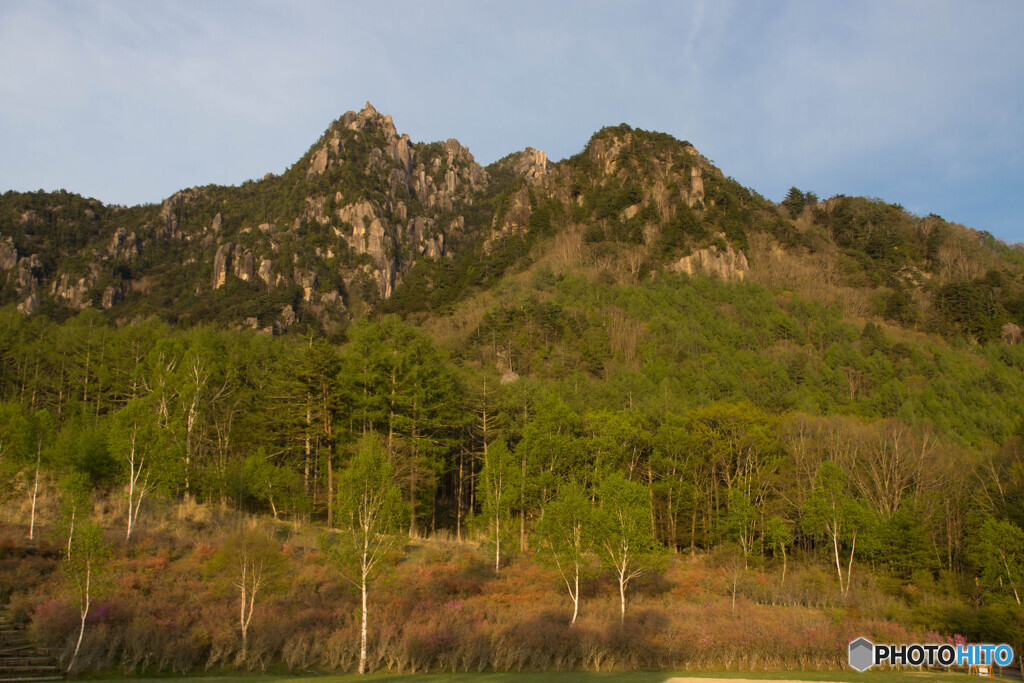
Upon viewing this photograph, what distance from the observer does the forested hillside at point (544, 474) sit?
20203 mm

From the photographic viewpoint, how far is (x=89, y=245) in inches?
6368

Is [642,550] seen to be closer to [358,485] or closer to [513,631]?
[513,631]

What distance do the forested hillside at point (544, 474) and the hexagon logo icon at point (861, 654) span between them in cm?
50

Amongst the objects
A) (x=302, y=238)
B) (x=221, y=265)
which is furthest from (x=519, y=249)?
(x=221, y=265)

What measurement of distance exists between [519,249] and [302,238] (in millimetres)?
82521

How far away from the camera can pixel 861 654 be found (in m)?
20.3

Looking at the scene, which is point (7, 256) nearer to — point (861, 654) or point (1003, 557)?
point (861, 654)

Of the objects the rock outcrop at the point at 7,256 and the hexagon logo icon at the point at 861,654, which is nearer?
the hexagon logo icon at the point at 861,654

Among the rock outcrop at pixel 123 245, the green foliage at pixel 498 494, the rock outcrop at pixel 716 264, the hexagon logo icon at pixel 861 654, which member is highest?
the rock outcrop at pixel 123 245

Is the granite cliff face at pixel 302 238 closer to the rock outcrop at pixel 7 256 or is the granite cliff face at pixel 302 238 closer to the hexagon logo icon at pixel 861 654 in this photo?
the rock outcrop at pixel 7 256

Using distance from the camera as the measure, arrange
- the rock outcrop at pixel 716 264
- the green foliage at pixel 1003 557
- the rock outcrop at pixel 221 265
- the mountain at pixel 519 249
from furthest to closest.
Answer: the rock outcrop at pixel 221 265 < the mountain at pixel 519 249 < the rock outcrop at pixel 716 264 < the green foliage at pixel 1003 557

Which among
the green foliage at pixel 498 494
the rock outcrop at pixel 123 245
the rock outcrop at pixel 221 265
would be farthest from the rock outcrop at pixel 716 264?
the rock outcrop at pixel 123 245

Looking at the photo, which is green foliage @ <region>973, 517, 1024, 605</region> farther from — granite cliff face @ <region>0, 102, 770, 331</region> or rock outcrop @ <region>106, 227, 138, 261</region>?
rock outcrop @ <region>106, 227, 138, 261</region>

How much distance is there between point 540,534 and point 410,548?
8.27 metres
